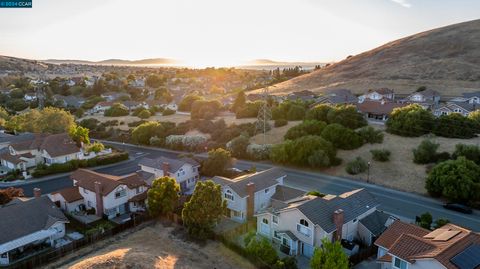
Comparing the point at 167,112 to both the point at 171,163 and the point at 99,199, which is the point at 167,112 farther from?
the point at 99,199

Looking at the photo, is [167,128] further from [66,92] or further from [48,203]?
[66,92]

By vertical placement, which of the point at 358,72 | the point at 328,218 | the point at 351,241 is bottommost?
the point at 351,241

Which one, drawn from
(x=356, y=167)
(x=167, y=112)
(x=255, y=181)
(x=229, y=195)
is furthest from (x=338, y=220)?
(x=167, y=112)

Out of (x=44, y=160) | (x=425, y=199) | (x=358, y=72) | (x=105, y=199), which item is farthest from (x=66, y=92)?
(x=425, y=199)

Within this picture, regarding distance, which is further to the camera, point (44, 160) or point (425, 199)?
point (44, 160)

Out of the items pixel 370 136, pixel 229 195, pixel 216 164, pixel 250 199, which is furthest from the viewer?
pixel 370 136

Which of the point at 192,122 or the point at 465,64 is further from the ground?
the point at 465,64

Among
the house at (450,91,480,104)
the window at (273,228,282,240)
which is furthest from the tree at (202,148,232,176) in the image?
the house at (450,91,480,104)
